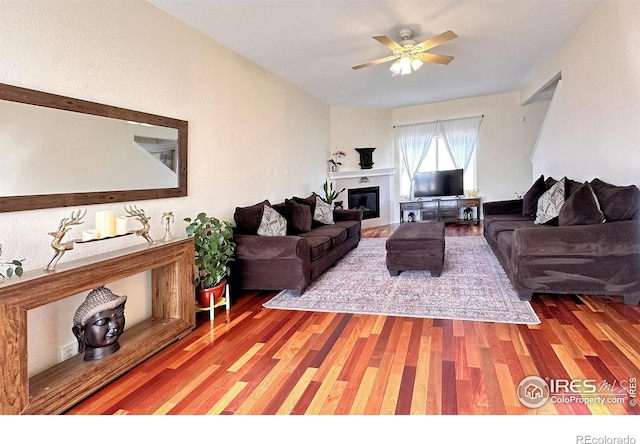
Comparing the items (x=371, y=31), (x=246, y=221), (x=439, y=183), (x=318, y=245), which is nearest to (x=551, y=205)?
(x=318, y=245)

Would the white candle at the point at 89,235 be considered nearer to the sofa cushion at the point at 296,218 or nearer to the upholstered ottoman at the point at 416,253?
the sofa cushion at the point at 296,218

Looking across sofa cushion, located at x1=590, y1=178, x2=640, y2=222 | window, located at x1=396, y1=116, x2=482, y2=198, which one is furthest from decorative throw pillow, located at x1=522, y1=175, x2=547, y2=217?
window, located at x1=396, y1=116, x2=482, y2=198

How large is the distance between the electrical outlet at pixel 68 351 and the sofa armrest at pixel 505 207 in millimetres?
5375

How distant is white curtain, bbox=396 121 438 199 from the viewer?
27.2 feet

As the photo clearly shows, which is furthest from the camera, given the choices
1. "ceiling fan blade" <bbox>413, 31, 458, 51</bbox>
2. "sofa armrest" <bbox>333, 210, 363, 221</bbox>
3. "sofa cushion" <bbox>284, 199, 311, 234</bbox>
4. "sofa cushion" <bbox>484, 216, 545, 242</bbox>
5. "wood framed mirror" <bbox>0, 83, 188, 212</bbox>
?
"sofa armrest" <bbox>333, 210, 363, 221</bbox>

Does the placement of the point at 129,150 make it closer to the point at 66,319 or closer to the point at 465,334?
the point at 66,319

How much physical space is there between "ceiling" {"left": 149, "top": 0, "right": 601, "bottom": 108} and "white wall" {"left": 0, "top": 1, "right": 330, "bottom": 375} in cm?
33

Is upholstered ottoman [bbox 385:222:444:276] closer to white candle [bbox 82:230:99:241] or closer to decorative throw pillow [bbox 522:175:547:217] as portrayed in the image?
decorative throw pillow [bbox 522:175:547:217]

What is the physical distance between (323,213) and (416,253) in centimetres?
195

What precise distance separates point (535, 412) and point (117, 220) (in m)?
2.66

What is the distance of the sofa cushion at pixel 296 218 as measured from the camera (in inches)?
190

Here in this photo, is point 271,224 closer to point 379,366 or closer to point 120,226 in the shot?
point 120,226

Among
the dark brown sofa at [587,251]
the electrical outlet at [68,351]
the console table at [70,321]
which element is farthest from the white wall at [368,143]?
the electrical outlet at [68,351]

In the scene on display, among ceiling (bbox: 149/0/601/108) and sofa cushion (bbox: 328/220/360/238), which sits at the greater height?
ceiling (bbox: 149/0/601/108)
